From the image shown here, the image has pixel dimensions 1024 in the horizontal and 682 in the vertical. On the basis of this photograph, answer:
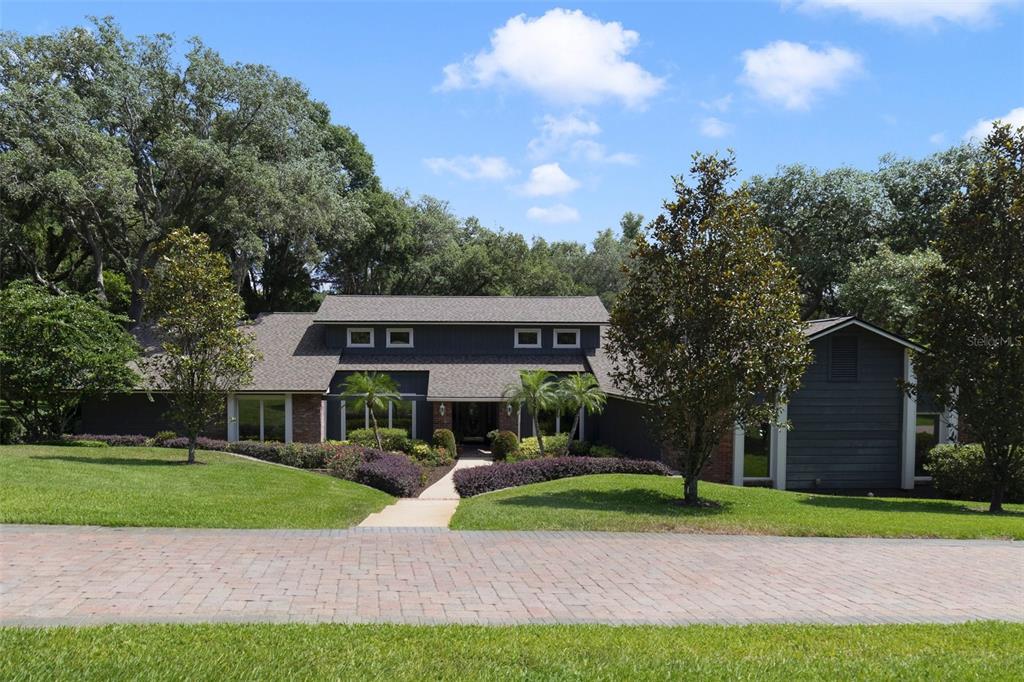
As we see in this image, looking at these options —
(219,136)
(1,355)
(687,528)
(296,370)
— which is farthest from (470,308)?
(687,528)

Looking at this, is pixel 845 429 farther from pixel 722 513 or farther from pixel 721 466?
pixel 722 513

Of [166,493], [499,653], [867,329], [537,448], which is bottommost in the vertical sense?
[537,448]

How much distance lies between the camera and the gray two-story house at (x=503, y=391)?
2128cm

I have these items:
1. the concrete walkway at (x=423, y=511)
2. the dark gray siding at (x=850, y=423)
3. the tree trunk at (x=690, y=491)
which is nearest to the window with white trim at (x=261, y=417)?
the concrete walkway at (x=423, y=511)

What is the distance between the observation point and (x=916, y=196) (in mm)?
39656

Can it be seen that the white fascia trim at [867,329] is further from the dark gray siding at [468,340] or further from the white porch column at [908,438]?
Answer: the dark gray siding at [468,340]

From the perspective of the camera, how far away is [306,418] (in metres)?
27.3

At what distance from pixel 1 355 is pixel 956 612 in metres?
24.0

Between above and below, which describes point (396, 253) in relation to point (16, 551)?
above

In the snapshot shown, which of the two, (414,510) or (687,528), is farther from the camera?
(414,510)

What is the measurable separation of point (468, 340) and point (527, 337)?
2609 mm

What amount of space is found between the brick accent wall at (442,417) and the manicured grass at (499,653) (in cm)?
2149

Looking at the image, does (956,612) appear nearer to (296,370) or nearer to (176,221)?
(296,370)

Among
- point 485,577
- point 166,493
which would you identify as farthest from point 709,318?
point 166,493
